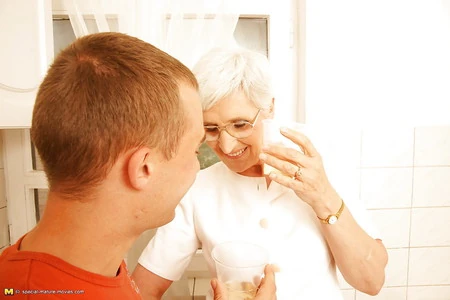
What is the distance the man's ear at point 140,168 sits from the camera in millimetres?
622

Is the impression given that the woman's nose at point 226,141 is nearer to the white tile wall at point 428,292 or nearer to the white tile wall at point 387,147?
the white tile wall at point 387,147

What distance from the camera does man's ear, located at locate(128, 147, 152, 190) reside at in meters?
0.62

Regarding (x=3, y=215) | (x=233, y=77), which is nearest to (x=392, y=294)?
(x=233, y=77)

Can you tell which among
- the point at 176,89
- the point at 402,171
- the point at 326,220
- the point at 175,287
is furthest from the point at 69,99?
the point at 402,171

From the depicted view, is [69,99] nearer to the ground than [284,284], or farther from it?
farther from it

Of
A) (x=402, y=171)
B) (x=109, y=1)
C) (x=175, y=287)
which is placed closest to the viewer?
(x=109, y=1)

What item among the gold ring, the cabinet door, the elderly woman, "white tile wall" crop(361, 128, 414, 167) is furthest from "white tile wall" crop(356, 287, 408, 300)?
the cabinet door

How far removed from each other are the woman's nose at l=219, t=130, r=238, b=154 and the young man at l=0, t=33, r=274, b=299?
0.38 meters

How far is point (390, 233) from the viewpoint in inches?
71.4

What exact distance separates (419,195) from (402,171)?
164mm

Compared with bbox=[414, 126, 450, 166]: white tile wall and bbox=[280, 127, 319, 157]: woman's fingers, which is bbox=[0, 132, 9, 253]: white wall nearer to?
bbox=[280, 127, 319, 157]: woman's fingers

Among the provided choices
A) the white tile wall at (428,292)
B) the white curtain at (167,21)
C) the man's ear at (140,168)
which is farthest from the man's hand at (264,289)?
the white tile wall at (428,292)

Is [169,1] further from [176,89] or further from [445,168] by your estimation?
[445,168]

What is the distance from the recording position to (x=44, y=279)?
22.6 inches
